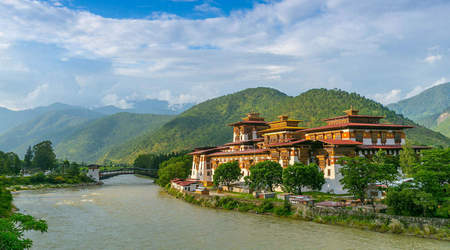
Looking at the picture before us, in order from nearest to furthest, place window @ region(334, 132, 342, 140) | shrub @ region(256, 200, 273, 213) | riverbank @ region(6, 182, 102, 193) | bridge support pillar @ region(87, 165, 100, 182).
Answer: shrub @ region(256, 200, 273, 213) < window @ region(334, 132, 342, 140) < riverbank @ region(6, 182, 102, 193) < bridge support pillar @ region(87, 165, 100, 182)

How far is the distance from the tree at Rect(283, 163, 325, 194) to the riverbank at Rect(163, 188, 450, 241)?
500cm

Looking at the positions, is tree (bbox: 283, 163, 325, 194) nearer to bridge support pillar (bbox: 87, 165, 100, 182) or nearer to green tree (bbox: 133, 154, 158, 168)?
bridge support pillar (bbox: 87, 165, 100, 182)

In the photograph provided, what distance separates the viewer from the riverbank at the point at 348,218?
33969 millimetres

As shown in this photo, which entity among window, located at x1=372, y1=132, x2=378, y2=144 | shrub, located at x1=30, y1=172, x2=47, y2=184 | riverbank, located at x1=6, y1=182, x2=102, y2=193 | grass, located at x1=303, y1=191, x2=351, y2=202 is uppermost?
window, located at x1=372, y1=132, x2=378, y2=144

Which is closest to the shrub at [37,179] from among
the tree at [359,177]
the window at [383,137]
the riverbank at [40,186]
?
the riverbank at [40,186]

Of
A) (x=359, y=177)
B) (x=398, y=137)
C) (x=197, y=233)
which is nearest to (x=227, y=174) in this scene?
(x=197, y=233)

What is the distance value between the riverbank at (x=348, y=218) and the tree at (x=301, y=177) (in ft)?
16.4

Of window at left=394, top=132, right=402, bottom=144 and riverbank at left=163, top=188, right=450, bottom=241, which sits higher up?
window at left=394, top=132, right=402, bottom=144

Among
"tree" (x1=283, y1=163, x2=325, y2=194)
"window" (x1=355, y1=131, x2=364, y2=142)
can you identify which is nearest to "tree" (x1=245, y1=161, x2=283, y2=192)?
"tree" (x1=283, y1=163, x2=325, y2=194)

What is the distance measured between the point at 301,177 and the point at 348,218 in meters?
12.8

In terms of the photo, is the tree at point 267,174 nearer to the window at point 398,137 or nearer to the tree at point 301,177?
the tree at point 301,177

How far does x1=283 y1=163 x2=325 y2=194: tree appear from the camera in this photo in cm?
5291

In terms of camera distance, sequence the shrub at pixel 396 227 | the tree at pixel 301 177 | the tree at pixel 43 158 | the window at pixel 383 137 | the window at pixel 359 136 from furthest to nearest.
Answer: the tree at pixel 43 158
the window at pixel 383 137
the window at pixel 359 136
the tree at pixel 301 177
the shrub at pixel 396 227

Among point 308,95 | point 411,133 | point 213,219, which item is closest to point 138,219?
point 213,219
